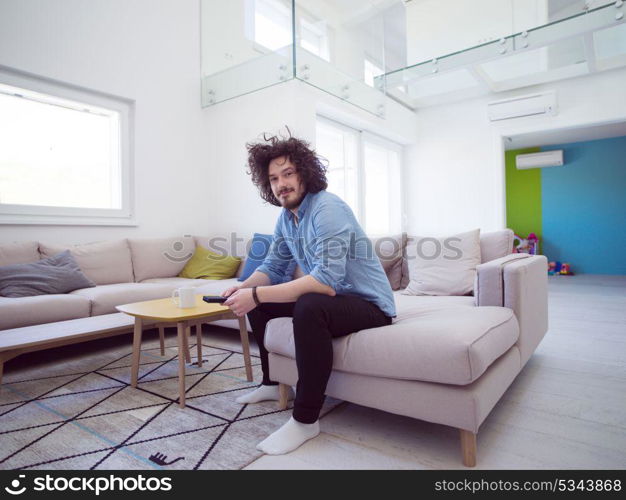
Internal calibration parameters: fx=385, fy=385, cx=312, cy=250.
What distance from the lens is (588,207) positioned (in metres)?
6.59

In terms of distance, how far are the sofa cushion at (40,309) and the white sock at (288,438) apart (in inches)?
67.3

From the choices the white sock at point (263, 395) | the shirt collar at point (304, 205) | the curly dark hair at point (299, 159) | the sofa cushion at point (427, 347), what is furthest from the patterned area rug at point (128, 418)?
the curly dark hair at point (299, 159)

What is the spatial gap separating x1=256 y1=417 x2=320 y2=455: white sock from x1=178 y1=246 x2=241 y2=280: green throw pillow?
2.15 metres

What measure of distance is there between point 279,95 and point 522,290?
8.76 feet

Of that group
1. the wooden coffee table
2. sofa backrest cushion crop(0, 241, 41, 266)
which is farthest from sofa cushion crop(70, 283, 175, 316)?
the wooden coffee table

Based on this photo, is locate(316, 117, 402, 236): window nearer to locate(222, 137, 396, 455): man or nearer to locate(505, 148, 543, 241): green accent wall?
locate(222, 137, 396, 455): man

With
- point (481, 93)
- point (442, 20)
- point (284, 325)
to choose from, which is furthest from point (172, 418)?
point (481, 93)

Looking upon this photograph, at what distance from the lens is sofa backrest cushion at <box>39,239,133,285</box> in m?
2.95

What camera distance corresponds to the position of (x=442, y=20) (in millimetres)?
4195

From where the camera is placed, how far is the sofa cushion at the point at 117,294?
99.6 inches

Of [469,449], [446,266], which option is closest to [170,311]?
[469,449]

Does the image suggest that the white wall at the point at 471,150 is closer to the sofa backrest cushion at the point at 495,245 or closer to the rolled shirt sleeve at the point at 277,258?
the sofa backrest cushion at the point at 495,245

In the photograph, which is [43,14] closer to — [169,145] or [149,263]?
[169,145]

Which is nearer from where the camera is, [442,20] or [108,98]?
[108,98]
